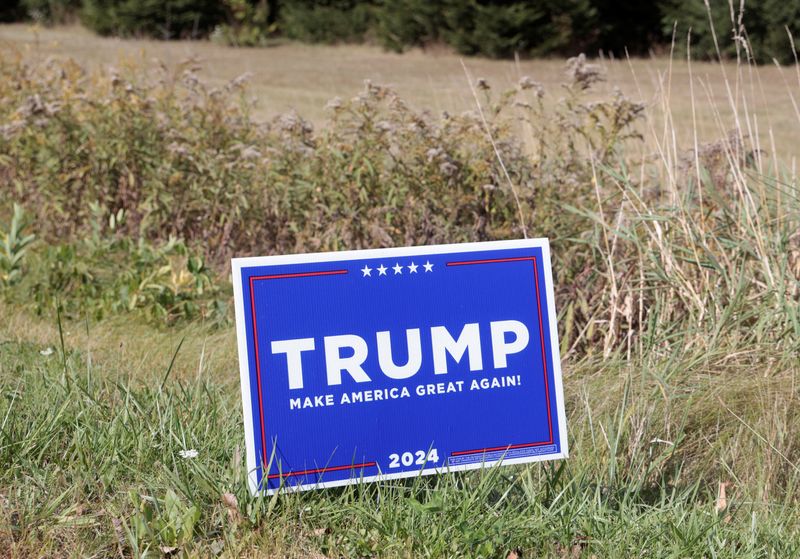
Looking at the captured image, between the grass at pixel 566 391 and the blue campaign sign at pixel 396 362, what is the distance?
112mm

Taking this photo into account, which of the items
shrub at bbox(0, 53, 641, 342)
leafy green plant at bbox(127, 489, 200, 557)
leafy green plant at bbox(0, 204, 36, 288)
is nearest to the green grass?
leafy green plant at bbox(127, 489, 200, 557)

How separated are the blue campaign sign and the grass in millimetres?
112

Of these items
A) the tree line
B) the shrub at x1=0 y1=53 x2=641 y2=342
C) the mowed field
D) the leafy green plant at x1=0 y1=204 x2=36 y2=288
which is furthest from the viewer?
the tree line

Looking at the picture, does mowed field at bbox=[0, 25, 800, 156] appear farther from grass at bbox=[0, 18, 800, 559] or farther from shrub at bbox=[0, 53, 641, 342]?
A: grass at bbox=[0, 18, 800, 559]

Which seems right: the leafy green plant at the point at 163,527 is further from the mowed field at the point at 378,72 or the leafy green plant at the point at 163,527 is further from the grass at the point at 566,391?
the mowed field at the point at 378,72

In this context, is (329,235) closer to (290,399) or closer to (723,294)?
(723,294)

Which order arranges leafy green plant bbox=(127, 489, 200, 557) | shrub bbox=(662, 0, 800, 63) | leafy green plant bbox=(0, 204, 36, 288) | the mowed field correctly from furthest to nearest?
1. shrub bbox=(662, 0, 800, 63)
2. the mowed field
3. leafy green plant bbox=(0, 204, 36, 288)
4. leafy green plant bbox=(127, 489, 200, 557)

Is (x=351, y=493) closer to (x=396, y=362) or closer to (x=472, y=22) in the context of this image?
(x=396, y=362)

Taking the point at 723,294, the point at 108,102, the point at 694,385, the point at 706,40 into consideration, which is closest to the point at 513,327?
the point at 694,385

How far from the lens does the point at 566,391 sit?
11.5 feet

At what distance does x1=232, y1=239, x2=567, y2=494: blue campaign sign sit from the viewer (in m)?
2.32

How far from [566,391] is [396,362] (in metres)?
1.28

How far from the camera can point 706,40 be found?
63.3 feet

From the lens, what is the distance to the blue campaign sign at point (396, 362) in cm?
232
